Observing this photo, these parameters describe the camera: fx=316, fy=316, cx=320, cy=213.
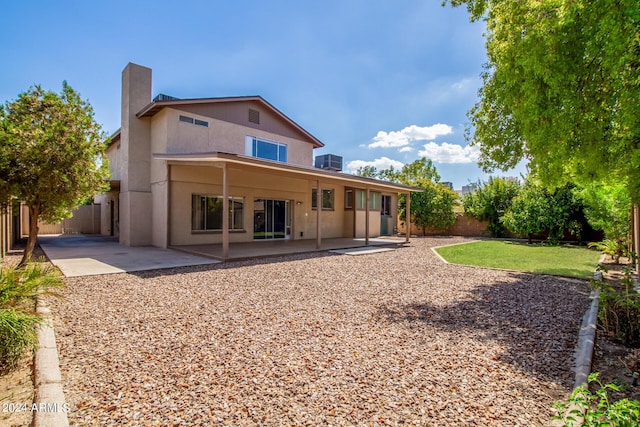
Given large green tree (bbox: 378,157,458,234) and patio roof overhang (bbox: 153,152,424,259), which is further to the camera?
large green tree (bbox: 378,157,458,234)

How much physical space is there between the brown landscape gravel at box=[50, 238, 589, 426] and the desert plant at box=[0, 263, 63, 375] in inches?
17.1

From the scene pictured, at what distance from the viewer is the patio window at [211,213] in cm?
1386

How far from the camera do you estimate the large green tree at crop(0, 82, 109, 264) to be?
→ 703 cm

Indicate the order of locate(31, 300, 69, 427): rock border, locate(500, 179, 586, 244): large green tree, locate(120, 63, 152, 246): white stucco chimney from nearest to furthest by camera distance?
locate(31, 300, 69, 427): rock border, locate(120, 63, 152, 246): white stucco chimney, locate(500, 179, 586, 244): large green tree

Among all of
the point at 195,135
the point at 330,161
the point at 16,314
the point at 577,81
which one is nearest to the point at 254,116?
the point at 195,135

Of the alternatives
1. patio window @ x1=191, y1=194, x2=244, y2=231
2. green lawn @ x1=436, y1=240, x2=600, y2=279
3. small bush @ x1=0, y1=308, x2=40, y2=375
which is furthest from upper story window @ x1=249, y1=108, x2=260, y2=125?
small bush @ x1=0, y1=308, x2=40, y2=375

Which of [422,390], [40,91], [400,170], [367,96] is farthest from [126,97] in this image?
[400,170]

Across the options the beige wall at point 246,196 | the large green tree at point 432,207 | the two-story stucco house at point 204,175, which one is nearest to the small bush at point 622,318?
the two-story stucco house at point 204,175

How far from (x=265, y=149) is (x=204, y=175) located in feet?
13.5

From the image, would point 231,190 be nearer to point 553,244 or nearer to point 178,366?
point 178,366

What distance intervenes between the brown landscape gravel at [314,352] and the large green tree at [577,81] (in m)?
2.60

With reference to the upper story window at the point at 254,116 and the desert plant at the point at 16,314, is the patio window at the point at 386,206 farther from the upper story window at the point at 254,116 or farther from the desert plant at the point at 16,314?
the desert plant at the point at 16,314

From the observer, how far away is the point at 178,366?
131 inches

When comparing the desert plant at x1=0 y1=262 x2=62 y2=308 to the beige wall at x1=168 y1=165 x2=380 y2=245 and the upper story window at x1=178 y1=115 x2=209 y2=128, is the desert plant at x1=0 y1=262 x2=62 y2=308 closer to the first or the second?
the beige wall at x1=168 y1=165 x2=380 y2=245
